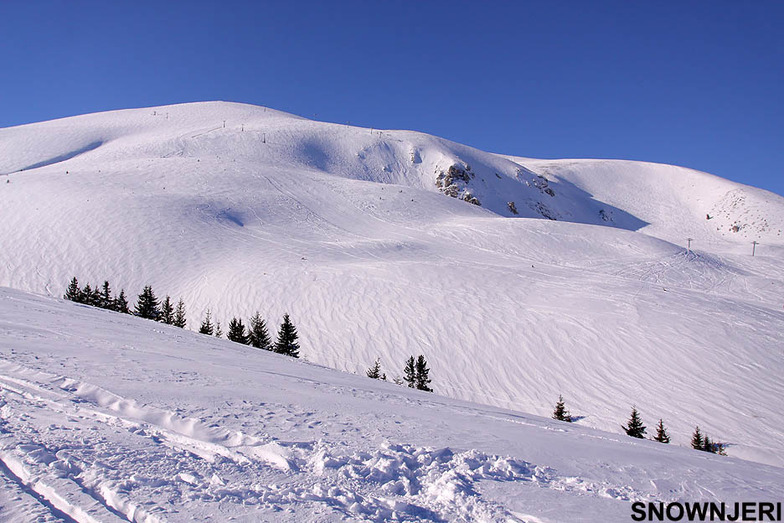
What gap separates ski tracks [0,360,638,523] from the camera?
3.44 meters

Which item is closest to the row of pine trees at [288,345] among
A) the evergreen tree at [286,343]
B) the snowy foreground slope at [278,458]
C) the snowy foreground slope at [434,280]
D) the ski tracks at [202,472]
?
the evergreen tree at [286,343]

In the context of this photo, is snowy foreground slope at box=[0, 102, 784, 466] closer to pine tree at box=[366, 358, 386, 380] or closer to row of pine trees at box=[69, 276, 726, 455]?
pine tree at box=[366, 358, 386, 380]

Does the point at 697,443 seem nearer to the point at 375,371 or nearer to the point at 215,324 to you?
the point at 375,371

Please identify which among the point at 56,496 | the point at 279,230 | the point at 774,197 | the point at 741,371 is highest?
the point at 774,197

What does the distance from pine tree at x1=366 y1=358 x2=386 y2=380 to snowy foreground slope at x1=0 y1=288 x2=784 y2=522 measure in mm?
10796

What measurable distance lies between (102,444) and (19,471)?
27.2 inches

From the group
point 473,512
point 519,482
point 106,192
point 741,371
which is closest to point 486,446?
point 519,482

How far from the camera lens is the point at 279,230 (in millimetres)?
39531

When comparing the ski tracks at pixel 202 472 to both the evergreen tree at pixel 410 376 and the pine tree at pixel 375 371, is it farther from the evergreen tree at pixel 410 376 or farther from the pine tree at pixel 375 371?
the pine tree at pixel 375 371

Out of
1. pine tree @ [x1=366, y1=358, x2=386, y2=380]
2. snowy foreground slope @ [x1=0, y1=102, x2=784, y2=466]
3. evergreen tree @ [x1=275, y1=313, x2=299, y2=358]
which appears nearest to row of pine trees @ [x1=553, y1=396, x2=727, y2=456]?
snowy foreground slope @ [x1=0, y1=102, x2=784, y2=466]

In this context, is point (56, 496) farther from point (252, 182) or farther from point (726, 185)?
point (726, 185)

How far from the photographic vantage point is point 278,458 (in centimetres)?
440

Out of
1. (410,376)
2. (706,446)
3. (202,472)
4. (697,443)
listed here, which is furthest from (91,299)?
(706,446)

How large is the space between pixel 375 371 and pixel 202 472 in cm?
1457
